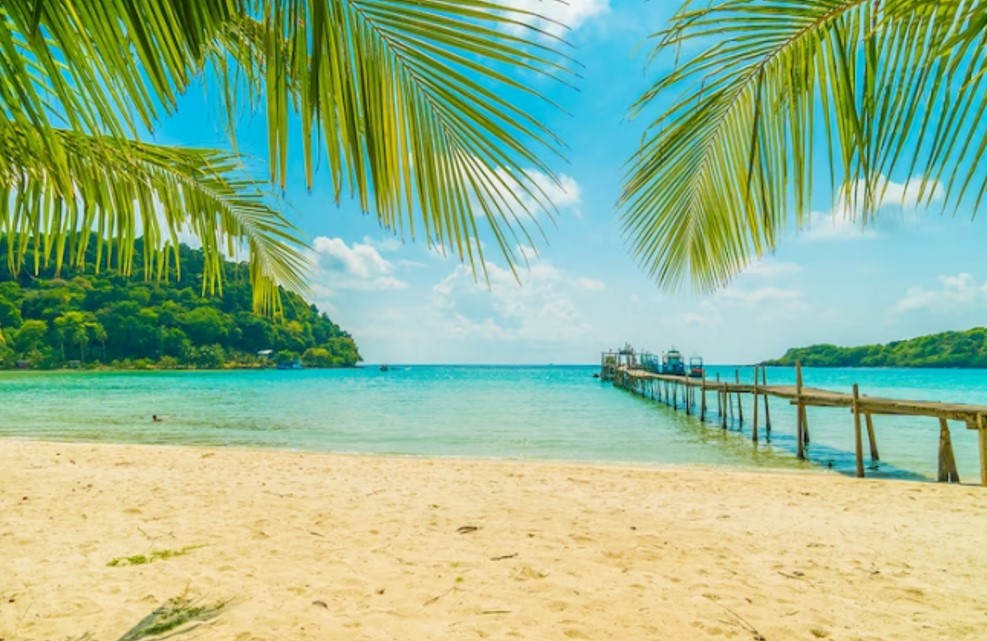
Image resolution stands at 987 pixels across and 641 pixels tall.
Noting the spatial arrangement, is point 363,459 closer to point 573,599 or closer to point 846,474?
point 573,599

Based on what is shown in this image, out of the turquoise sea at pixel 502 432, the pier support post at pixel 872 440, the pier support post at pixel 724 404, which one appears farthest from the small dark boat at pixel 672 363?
the pier support post at pixel 872 440

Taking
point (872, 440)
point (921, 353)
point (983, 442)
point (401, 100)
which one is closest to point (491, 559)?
point (401, 100)

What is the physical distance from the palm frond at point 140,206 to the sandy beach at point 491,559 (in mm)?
2217

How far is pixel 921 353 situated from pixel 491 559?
12922 centimetres

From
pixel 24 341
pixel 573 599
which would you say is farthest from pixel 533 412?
pixel 573 599

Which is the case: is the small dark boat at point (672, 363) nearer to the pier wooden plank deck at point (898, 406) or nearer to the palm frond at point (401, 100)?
the pier wooden plank deck at point (898, 406)

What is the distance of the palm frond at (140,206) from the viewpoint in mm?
2228

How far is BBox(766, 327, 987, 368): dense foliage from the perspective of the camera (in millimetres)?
100000

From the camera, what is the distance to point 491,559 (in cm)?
499

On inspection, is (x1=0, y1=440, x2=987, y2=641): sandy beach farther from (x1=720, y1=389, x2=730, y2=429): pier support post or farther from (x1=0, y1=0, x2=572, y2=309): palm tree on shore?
(x1=720, y1=389, x2=730, y2=429): pier support post

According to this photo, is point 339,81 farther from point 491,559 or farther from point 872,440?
point 872,440

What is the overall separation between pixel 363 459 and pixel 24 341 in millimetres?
15950

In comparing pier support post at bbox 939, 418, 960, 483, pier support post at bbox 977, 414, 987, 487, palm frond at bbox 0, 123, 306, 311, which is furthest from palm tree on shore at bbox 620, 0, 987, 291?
pier support post at bbox 939, 418, 960, 483

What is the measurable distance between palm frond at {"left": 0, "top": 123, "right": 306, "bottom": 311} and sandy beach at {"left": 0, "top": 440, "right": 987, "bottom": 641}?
2.22m
